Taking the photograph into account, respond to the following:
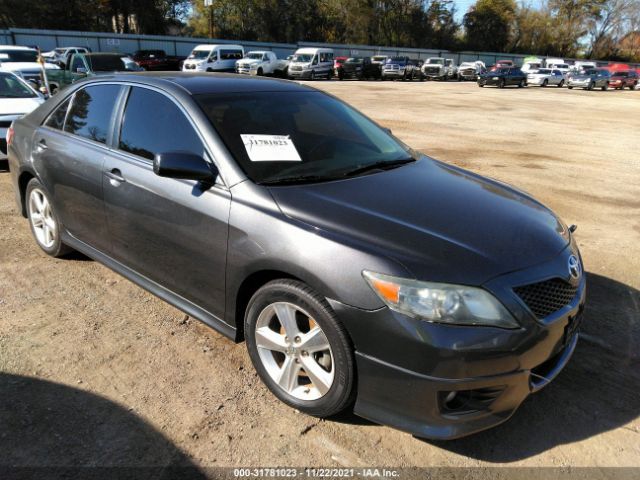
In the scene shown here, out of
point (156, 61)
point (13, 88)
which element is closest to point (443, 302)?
point (13, 88)

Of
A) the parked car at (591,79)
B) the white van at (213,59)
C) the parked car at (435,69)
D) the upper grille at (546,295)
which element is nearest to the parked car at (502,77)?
the parked car at (591,79)

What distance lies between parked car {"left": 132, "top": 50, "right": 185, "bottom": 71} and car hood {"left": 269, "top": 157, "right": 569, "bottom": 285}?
33765 mm

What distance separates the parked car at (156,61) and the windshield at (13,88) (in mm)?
26063

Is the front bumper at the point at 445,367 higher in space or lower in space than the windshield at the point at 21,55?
higher

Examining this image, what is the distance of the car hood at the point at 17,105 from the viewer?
25.3 feet

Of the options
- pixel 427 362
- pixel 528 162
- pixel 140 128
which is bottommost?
pixel 528 162

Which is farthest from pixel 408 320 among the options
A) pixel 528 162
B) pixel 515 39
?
pixel 515 39

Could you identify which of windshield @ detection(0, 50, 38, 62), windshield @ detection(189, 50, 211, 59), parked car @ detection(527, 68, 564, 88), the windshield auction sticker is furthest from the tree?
the windshield auction sticker

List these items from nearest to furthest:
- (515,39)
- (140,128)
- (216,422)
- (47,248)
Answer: (216,422)
(140,128)
(47,248)
(515,39)

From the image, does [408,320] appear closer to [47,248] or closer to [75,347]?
[75,347]

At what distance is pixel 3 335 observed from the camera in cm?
326

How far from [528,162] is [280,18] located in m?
56.2

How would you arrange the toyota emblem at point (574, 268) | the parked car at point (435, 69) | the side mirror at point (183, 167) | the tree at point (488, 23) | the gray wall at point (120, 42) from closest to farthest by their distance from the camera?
the toyota emblem at point (574, 268) → the side mirror at point (183, 167) → the gray wall at point (120, 42) → the parked car at point (435, 69) → the tree at point (488, 23)

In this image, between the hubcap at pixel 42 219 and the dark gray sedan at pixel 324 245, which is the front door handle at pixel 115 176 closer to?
the dark gray sedan at pixel 324 245
